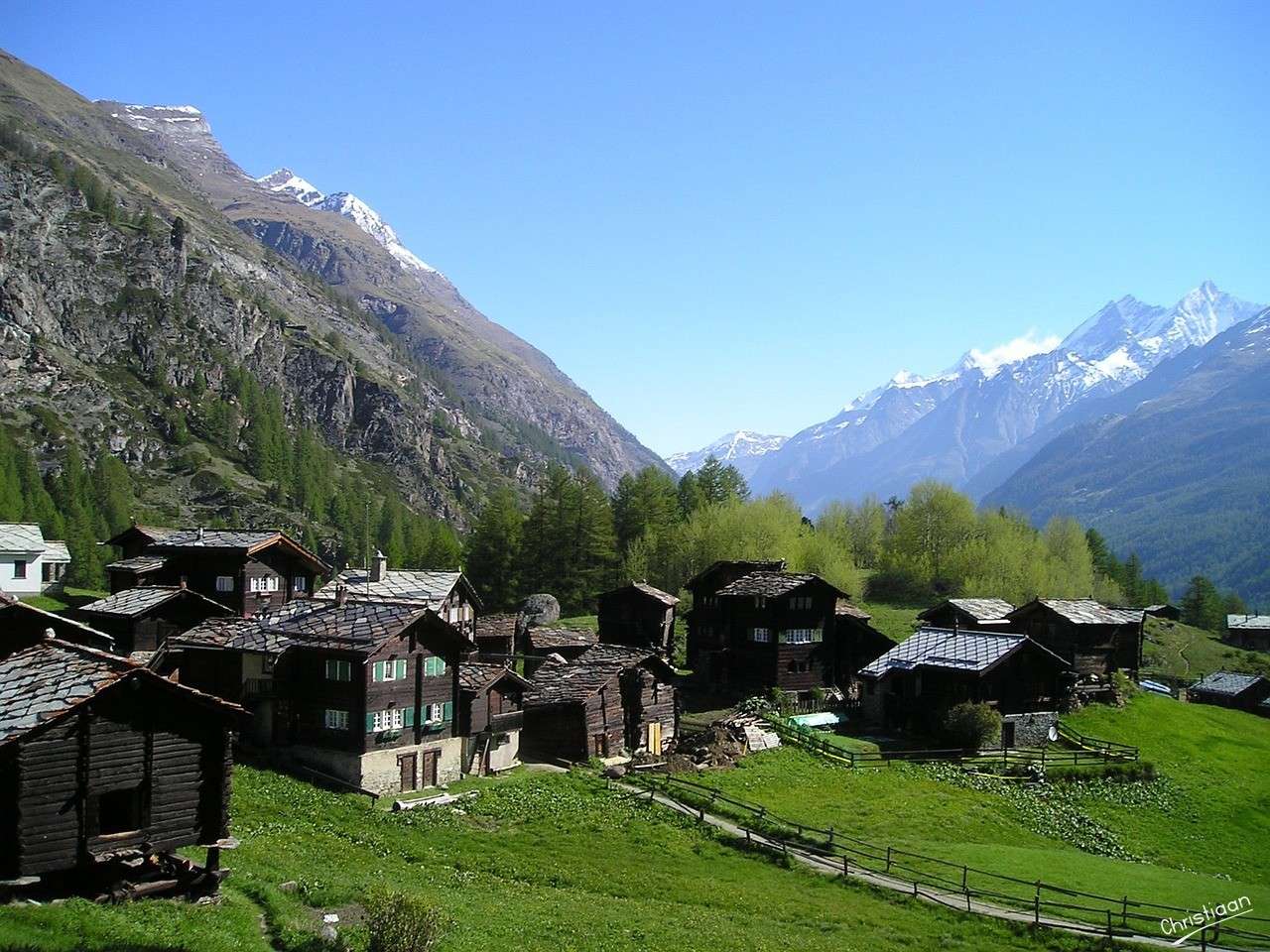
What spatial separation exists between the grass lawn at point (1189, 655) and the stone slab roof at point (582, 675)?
7407 cm

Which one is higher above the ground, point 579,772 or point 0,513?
point 0,513

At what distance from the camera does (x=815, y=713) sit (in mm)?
68938

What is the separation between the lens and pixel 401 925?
21922 millimetres

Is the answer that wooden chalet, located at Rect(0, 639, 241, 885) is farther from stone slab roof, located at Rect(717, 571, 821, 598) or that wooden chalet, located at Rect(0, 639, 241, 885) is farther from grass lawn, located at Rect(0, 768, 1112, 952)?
stone slab roof, located at Rect(717, 571, 821, 598)

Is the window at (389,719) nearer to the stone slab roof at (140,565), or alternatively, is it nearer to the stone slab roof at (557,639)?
the stone slab roof at (557,639)

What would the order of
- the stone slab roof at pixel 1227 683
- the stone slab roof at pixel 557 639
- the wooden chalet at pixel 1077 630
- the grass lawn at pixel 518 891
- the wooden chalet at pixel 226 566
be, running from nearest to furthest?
1. the grass lawn at pixel 518 891
2. the wooden chalet at pixel 226 566
3. the stone slab roof at pixel 557 639
4. the wooden chalet at pixel 1077 630
5. the stone slab roof at pixel 1227 683

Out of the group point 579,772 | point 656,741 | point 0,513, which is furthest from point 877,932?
point 0,513

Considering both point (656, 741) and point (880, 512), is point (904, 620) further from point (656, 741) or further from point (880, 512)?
point (656, 741)

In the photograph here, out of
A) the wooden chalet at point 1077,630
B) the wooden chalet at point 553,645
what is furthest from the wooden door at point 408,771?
the wooden chalet at point 1077,630

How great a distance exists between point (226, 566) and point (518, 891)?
46.1m

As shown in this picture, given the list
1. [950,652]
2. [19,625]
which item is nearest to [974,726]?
[950,652]

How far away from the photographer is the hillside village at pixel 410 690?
24.7 m

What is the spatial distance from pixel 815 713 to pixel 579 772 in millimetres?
23577

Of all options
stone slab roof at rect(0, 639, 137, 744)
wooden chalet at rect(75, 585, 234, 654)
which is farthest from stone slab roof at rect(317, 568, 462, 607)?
stone slab roof at rect(0, 639, 137, 744)
